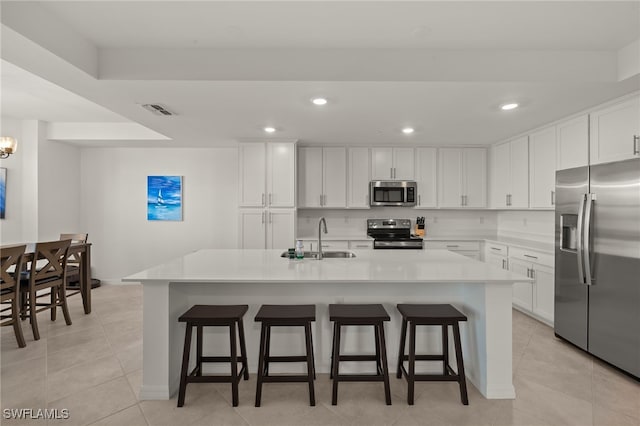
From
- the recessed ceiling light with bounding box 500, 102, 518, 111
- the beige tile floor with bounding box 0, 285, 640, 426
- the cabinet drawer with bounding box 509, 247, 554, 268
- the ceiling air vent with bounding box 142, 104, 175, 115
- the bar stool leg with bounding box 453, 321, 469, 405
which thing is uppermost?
the recessed ceiling light with bounding box 500, 102, 518, 111

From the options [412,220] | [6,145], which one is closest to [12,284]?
[6,145]

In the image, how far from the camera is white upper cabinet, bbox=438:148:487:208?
5242 mm

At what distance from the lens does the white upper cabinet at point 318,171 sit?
521 centimetres

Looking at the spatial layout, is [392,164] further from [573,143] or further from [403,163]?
[573,143]

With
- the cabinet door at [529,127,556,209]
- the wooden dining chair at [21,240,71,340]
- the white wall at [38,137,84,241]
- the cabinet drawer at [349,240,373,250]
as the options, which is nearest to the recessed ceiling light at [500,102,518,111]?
the cabinet door at [529,127,556,209]

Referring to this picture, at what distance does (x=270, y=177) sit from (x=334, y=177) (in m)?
1.04

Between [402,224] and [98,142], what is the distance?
501cm

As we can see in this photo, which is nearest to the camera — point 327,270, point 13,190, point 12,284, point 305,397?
point 305,397

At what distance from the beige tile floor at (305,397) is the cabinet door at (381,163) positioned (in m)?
2.98

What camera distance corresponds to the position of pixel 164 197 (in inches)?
220

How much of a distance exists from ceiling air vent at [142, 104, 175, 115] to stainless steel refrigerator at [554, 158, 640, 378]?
13.1 ft

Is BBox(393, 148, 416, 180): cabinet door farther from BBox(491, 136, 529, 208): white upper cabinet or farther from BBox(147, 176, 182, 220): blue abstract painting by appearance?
BBox(147, 176, 182, 220): blue abstract painting

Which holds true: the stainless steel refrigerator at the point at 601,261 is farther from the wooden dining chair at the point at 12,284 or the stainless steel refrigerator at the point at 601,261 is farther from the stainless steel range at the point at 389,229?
the wooden dining chair at the point at 12,284

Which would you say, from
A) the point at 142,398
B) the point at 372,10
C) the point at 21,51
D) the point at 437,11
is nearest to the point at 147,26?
the point at 21,51
